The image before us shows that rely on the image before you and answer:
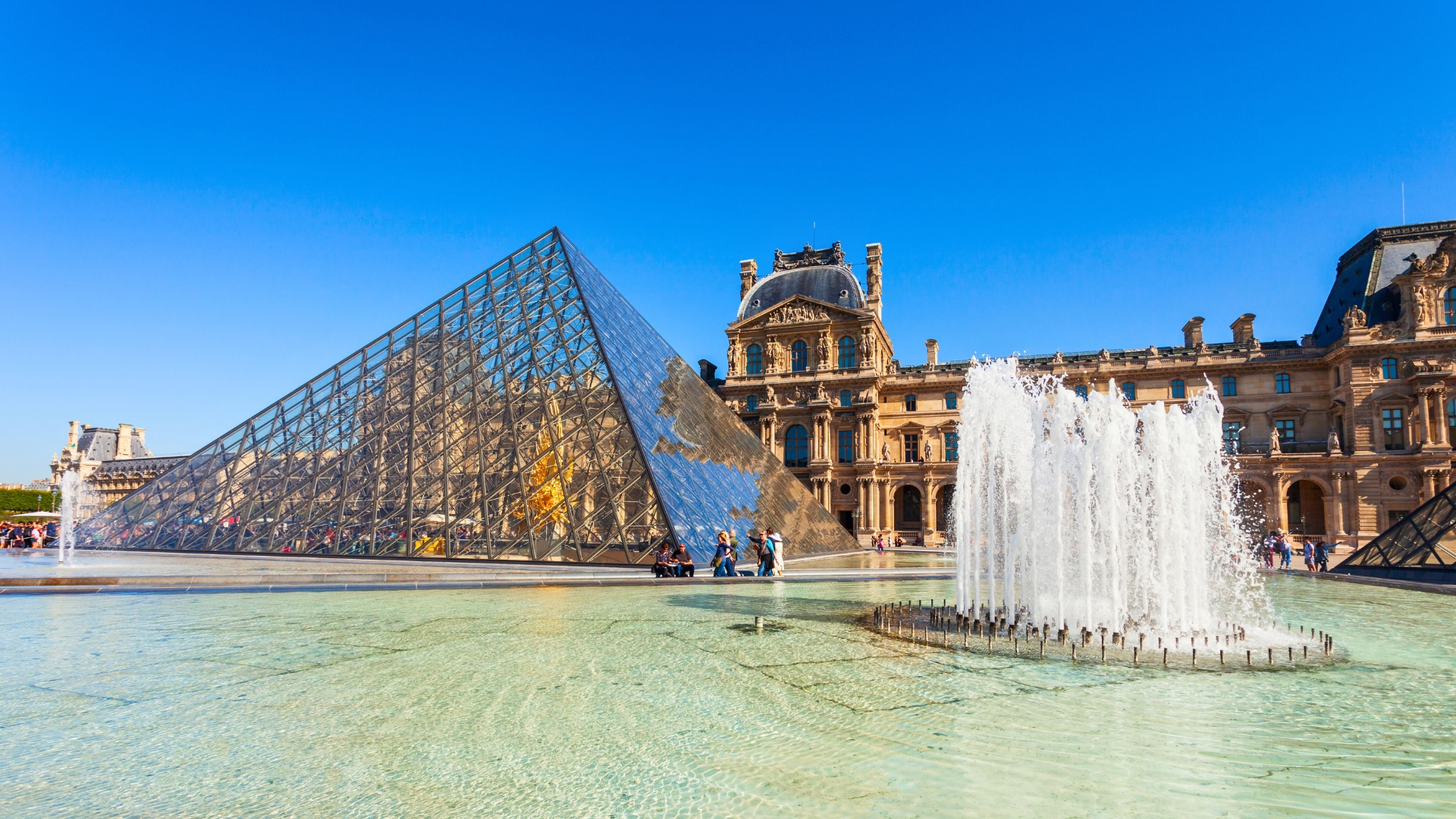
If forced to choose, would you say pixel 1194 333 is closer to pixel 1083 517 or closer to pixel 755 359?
pixel 755 359

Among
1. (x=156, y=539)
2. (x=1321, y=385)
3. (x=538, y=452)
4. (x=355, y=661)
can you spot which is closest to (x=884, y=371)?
(x=1321, y=385)

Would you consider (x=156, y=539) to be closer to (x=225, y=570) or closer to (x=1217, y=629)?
(x=225, y=570)

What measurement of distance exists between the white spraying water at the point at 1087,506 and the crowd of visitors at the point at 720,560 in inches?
185

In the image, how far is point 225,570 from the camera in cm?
1292

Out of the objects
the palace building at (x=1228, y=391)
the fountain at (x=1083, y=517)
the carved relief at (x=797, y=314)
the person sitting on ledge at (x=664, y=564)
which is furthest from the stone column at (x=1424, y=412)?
the person sitting on ledge at (x=664, y=564)

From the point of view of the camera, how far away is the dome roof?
143ft

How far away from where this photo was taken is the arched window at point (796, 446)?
42.0m

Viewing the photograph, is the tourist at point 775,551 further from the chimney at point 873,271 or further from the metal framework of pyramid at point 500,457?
the chimney at point 873,271

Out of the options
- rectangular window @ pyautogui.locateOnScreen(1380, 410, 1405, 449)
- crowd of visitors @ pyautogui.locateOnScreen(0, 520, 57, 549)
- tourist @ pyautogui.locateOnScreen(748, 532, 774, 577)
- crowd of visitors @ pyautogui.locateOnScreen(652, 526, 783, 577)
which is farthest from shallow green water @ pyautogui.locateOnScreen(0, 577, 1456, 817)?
rectangular window @ pyautogui.locateOnScreen(1380, 410, 1405, 449)

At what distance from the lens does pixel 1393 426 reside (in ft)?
112

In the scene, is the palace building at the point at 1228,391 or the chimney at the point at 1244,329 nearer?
the palace building at the point at 1228,391

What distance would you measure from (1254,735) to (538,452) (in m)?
14.3

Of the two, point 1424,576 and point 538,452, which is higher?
point 538,452

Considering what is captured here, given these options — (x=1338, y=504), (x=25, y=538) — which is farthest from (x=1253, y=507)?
(x=25, y=538)
